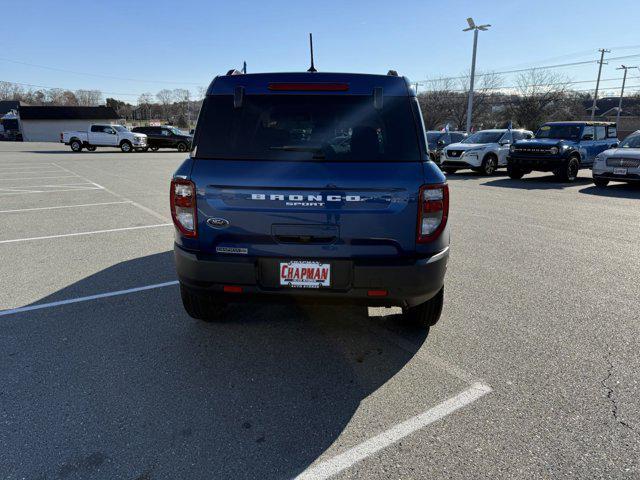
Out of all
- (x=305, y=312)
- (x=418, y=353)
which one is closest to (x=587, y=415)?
(x=418, y=353)

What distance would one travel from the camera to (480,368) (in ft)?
10.1

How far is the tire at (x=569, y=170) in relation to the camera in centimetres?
1442

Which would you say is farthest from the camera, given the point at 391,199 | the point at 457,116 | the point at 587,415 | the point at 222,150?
the point at 457,116

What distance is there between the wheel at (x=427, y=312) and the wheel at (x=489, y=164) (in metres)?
14.6

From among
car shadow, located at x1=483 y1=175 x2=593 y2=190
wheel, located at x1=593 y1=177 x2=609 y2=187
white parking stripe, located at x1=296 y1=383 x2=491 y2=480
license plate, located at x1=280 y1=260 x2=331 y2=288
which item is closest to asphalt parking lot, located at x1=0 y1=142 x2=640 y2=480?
white parking stripe, located at x1=296 y1=383 x2=491 y2=480

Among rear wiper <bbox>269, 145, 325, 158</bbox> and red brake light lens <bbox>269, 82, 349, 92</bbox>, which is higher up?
red brake light lens <bbox>269, 82, 349, 92</bbox>

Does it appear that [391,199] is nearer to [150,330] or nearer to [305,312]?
[305,312]

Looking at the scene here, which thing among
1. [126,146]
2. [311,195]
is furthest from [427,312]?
[126,146]

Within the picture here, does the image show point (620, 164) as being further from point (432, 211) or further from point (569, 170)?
point (432, 211)

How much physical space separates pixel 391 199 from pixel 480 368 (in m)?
1.39

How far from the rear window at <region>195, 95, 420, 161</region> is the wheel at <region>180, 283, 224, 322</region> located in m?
1.20

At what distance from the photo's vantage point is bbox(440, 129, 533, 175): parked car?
1661 centimetres

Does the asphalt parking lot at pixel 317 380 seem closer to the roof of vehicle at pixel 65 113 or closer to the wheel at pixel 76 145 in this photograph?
the wheel at pixel 76 145

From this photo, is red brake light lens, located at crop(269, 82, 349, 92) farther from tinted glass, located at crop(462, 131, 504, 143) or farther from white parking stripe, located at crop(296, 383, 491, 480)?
Answer: tinted glass, located at crop(462, 131, 504, 143)
